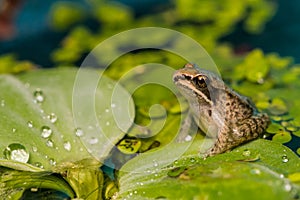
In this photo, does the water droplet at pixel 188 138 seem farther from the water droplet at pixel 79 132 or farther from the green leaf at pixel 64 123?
the water droplet at pixel 79 132

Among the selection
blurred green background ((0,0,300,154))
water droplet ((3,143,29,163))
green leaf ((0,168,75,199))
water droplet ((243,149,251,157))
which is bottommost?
water droplet ((243,149,251,157))

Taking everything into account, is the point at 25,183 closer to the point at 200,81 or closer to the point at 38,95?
the point at 38,95

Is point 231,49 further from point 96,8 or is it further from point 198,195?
point 198,195

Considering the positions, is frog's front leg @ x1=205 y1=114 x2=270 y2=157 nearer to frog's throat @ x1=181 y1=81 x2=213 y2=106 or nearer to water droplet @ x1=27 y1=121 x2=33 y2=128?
frog's throat @ x1=181 y1=81 x2=213 y2=106

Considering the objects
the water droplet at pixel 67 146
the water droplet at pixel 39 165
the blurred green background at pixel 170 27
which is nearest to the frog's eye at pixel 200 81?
the blurred green background at pixel 170 27

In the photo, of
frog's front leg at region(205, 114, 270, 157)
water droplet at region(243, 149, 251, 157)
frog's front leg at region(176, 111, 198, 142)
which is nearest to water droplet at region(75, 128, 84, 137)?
frog's front leg at region(176, 111, 198, 142)

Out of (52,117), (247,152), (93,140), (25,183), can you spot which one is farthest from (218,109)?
(25,183)
